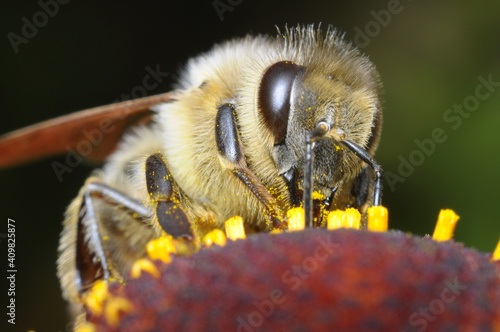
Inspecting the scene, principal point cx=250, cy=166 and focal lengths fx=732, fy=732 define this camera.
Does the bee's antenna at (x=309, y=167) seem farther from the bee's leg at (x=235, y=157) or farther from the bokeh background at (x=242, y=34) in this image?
the bokeh background at (x=242, y=34)

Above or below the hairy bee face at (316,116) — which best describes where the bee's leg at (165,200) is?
below

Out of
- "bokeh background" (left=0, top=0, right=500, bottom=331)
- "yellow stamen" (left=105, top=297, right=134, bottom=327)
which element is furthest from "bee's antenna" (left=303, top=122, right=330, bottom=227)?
"bokeh background" (left=0, top=0, right=500, bottom=331)

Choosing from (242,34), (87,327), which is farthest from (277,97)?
(242,34)

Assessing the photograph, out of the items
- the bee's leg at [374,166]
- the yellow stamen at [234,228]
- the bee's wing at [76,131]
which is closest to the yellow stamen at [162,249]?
the yellow stamen at [234,228]

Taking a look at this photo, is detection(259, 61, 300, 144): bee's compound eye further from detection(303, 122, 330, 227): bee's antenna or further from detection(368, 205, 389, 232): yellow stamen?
detection(368, 205, 389, 232): yellow stamen

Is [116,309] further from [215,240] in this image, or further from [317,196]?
[317,196]

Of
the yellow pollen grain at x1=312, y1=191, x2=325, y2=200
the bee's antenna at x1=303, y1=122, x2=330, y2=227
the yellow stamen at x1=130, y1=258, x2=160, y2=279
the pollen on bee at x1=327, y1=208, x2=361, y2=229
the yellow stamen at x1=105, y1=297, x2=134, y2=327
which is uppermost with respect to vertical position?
the bee's antenna at x1=303, y1=122, x2=330, y2=227
